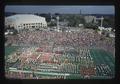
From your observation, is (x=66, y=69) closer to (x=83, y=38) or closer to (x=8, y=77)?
(x=83, y=38)

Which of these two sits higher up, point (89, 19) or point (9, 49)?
point (89, 19)

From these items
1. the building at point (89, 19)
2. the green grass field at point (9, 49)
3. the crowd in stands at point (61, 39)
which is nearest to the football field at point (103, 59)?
the crowd in stands at point (61, 39)

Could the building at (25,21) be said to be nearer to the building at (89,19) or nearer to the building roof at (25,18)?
the building roof at (25,18)

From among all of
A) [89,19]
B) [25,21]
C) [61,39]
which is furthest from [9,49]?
[89,19]

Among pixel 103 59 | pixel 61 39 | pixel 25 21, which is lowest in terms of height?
pixel 103 59

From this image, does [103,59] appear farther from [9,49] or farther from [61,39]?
[9,49]

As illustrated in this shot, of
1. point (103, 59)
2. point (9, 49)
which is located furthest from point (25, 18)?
point (103, 59)

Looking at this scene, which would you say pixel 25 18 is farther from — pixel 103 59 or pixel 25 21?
pixel 103 59

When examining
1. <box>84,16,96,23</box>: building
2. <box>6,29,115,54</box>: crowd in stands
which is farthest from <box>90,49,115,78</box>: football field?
<box>84,16,96,23</box>: building

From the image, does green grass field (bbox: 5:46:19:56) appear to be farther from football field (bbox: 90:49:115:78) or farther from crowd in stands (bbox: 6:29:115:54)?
football field (bbox: 90:49:115:78)
